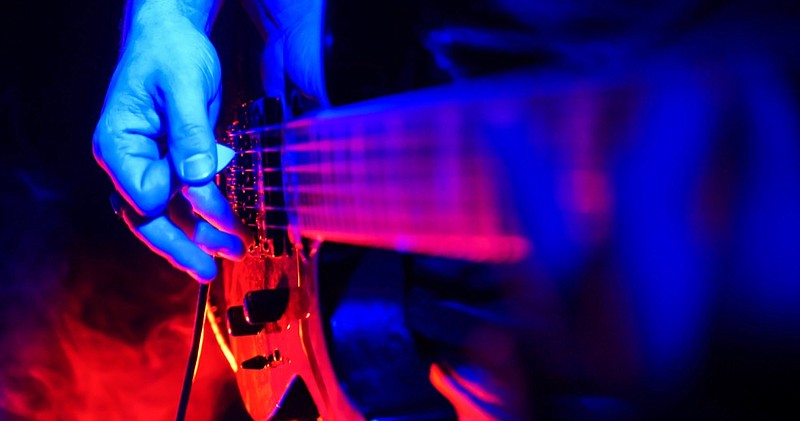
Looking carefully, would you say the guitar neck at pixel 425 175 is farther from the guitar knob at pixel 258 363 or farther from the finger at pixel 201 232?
the guitar knob at pixel 258 363

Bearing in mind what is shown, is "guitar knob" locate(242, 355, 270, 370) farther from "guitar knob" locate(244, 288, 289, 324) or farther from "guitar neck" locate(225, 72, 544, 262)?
"guitar neck" locate(225, 72, 544, 262)

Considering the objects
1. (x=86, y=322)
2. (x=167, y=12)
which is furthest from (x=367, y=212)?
(x=86, y=322)

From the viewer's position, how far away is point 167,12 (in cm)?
88

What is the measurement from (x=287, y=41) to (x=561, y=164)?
61 centimetres

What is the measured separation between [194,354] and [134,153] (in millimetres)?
342

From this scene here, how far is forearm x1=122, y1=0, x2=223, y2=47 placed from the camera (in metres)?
0.87

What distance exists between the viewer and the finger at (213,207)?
2.70 feet

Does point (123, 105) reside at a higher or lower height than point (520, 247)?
higher

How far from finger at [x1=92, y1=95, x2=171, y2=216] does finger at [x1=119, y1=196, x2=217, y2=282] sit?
0.06 m

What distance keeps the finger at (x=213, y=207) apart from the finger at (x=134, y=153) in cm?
6

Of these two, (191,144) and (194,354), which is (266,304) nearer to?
(194,354)

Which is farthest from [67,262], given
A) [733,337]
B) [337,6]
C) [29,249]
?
[733,337]

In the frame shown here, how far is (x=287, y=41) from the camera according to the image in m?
0.88

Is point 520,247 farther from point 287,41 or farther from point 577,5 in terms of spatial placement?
point 287,41
